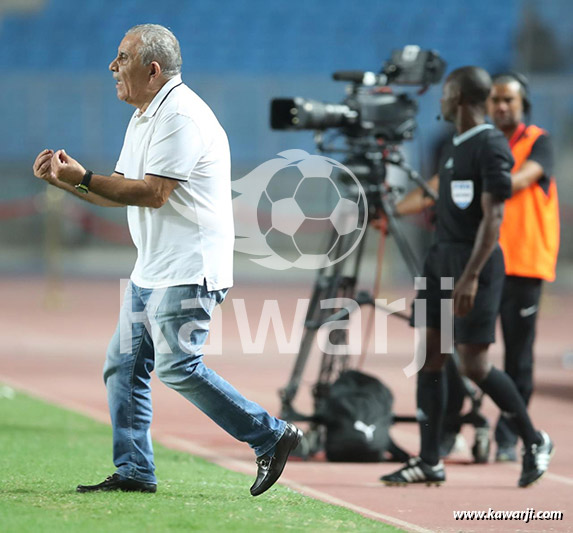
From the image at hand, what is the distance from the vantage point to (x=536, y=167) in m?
7.07

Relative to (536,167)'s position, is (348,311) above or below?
below

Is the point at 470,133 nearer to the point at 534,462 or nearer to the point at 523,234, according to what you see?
the point at 523,234

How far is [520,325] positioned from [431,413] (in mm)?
1183

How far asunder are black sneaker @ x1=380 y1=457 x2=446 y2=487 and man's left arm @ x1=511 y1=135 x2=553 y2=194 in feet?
5.73

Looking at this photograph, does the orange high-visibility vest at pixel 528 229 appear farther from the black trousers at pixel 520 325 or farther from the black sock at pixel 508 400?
the black sock at pixel 508 400

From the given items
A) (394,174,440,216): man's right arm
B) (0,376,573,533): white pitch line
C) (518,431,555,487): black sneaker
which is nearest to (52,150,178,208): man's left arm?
(0,376,573,533): white pitch line

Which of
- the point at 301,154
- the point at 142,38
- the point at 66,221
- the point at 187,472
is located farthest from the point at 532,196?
the point at 66,221

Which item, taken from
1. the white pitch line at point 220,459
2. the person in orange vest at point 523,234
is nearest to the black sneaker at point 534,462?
the white pitch line at point 220,459

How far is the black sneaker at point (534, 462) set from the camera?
6266 mm

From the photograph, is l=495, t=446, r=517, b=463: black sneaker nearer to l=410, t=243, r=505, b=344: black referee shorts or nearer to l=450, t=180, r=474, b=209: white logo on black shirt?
l=410, t=243, r=505, b=344: black referee shorts

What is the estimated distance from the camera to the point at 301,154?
12.9 meters

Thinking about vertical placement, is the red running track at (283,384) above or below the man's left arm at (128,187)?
below

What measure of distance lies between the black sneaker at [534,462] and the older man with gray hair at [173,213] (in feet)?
5.62

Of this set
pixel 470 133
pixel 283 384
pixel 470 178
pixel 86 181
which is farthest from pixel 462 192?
pixel 283 384
